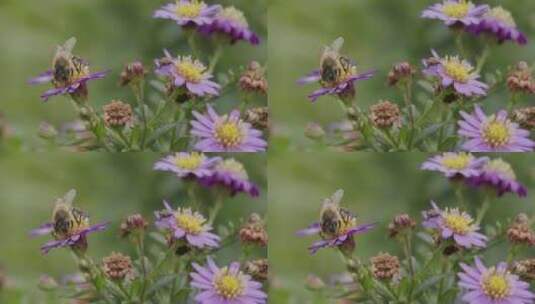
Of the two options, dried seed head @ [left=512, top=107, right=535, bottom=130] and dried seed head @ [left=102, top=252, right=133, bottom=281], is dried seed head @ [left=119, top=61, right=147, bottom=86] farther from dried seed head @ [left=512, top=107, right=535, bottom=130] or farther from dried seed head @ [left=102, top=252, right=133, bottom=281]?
dried seed head @ [left=512, top=107, right=535, bottom=130]

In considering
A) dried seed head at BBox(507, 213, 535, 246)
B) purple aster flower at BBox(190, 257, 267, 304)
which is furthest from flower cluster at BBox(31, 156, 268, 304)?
dried seed head at BBox(507, 213, 535, 246)

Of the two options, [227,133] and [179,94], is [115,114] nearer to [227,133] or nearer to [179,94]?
[179,94]

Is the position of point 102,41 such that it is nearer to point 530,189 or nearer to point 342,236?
point 342,236

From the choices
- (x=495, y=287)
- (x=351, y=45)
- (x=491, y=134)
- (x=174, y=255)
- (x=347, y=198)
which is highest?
(x=351, y=45)

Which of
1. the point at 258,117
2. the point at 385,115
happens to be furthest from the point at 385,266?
the point at 258,117

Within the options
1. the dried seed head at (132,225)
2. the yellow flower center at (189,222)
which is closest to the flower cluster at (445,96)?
the yellow flower center at (189,222)
